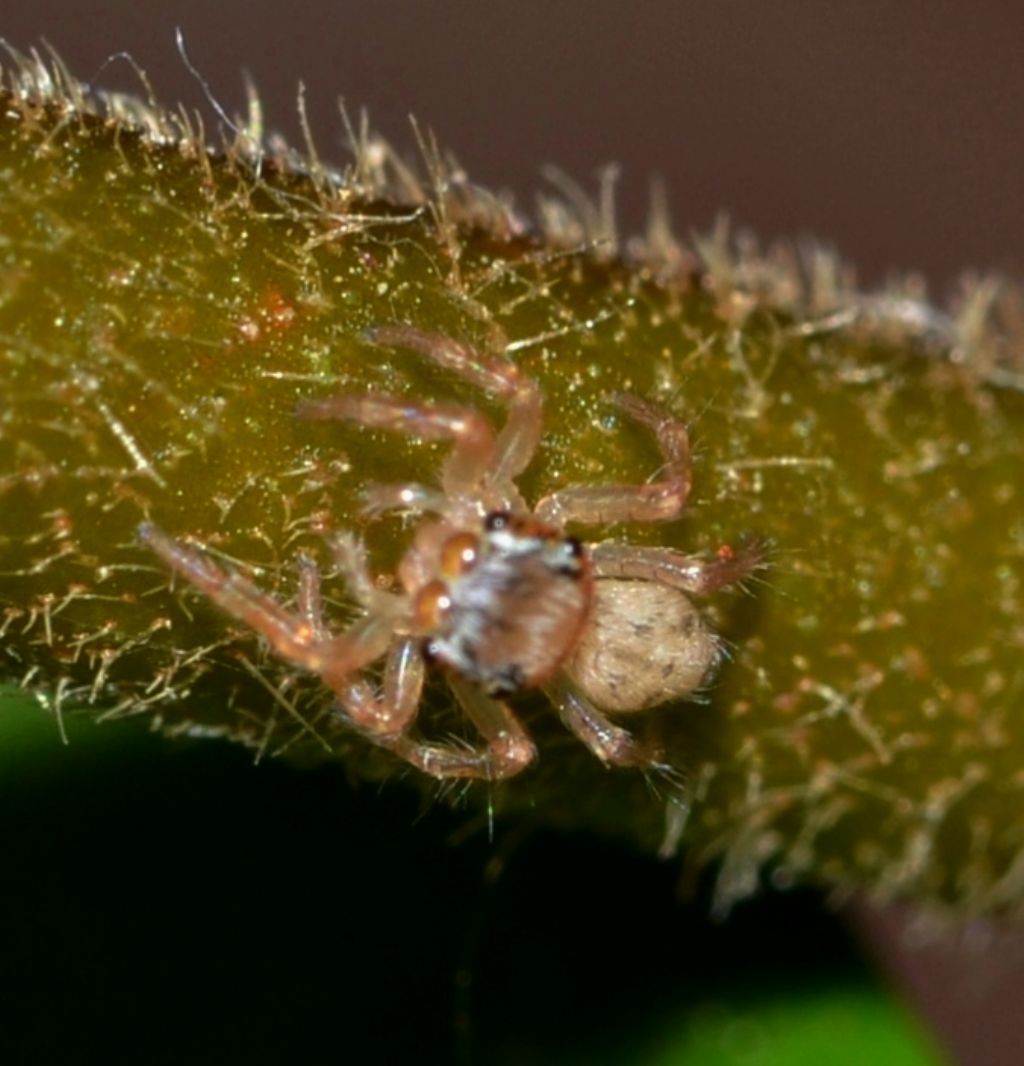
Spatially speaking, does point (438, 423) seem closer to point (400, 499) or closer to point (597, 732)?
point (400, 499)

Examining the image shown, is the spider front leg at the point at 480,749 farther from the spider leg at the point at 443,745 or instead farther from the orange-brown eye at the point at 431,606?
the orange-brown eye at the point at 431,606

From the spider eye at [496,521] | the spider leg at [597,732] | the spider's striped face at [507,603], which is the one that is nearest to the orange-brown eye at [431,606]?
the spider's striped face at [507,603]

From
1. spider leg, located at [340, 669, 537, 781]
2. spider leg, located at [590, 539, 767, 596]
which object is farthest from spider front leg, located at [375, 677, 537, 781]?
spider leg, located at [590, 539, 767, 596]

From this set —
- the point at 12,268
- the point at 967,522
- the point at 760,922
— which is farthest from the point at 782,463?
the point at 12,268

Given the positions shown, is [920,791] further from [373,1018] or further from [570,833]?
[373,1018]

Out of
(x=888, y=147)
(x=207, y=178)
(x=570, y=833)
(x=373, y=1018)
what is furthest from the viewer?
(x=888, y=147)

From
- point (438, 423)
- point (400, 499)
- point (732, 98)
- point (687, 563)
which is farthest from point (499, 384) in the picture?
point (732, 98)

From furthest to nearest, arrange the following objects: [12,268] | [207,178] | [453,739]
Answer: [453,739]
[207,178]
[12,268]
